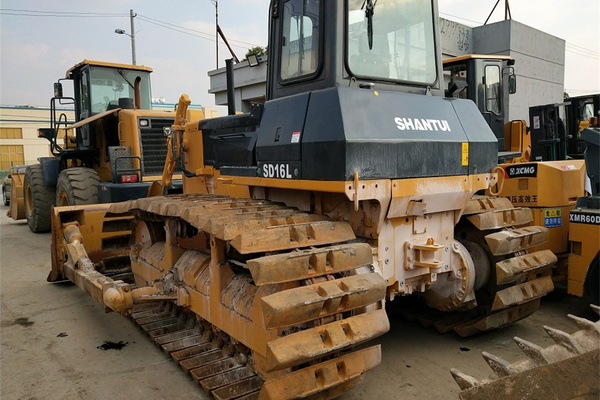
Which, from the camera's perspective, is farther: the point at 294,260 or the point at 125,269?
the point at 125,269

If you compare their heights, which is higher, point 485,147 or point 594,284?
point 485,147

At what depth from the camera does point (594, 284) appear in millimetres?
4828

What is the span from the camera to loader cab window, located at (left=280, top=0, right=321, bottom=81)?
11.3 feet

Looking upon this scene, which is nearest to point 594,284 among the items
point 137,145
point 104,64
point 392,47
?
point 392,47

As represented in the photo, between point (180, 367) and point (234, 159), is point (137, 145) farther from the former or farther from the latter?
point (180, 367)

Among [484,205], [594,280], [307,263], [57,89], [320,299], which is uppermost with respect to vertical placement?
[57,89]

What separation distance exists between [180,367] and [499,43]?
1684cm

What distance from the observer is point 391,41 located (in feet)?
11.8

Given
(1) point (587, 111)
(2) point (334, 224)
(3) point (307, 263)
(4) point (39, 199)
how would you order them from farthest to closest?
(4) point (39, 199), (1) point (587, 111), (2) point (334, 224), (3) point (307, 263)

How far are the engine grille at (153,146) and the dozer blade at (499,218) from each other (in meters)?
6.03

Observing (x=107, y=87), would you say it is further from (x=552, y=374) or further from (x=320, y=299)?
(x=552, y=374)

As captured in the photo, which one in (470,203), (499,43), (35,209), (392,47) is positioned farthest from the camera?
(499,43)

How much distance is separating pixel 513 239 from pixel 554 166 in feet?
7.07

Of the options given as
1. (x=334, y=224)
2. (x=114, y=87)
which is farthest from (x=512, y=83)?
(x=114, y=87)
